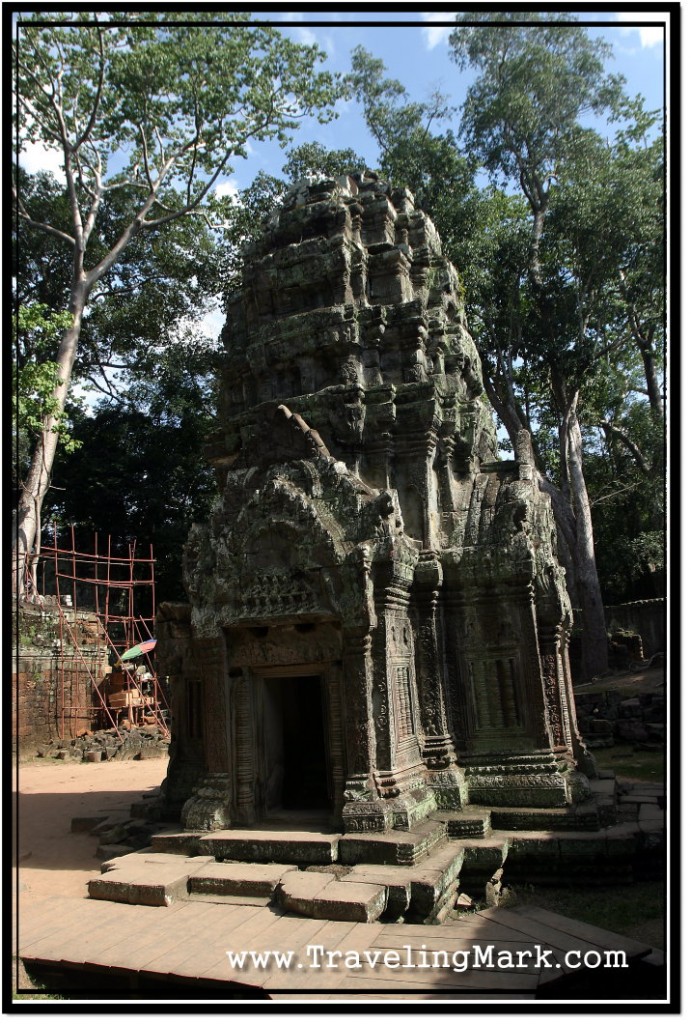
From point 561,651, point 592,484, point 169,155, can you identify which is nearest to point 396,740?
point 561,651

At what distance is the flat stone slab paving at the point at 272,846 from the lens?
6.79m

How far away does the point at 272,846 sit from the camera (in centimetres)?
700

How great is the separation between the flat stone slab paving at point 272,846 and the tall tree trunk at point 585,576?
1658 centimetres

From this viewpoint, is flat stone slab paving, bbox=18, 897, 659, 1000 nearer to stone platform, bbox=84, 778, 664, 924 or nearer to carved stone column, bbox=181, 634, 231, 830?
stone platform, bbox=84, 778, 664, 924

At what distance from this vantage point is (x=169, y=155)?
23828 mm

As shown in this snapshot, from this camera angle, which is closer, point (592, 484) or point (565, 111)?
point (565, 111)

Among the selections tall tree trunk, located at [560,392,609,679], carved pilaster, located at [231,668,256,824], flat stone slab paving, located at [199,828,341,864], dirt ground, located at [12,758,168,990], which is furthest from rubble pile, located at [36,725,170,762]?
flat stone slab paving, located at [199,828,341,864]

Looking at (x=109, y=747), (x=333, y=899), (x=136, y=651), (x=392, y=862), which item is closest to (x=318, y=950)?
(x=333, y=899)

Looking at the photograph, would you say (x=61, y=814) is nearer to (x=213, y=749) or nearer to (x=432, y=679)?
(x=213, y=749)

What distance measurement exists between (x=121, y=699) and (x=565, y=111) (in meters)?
23.8

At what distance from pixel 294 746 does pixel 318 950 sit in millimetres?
4608

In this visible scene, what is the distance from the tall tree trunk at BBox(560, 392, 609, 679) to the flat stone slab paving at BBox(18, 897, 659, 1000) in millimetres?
16587

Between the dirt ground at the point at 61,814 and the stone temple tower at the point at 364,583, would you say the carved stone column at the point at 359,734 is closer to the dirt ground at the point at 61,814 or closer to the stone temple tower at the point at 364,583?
the stone temple tower at the point at 364,583

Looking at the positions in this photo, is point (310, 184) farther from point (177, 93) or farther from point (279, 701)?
point (177, 93)
